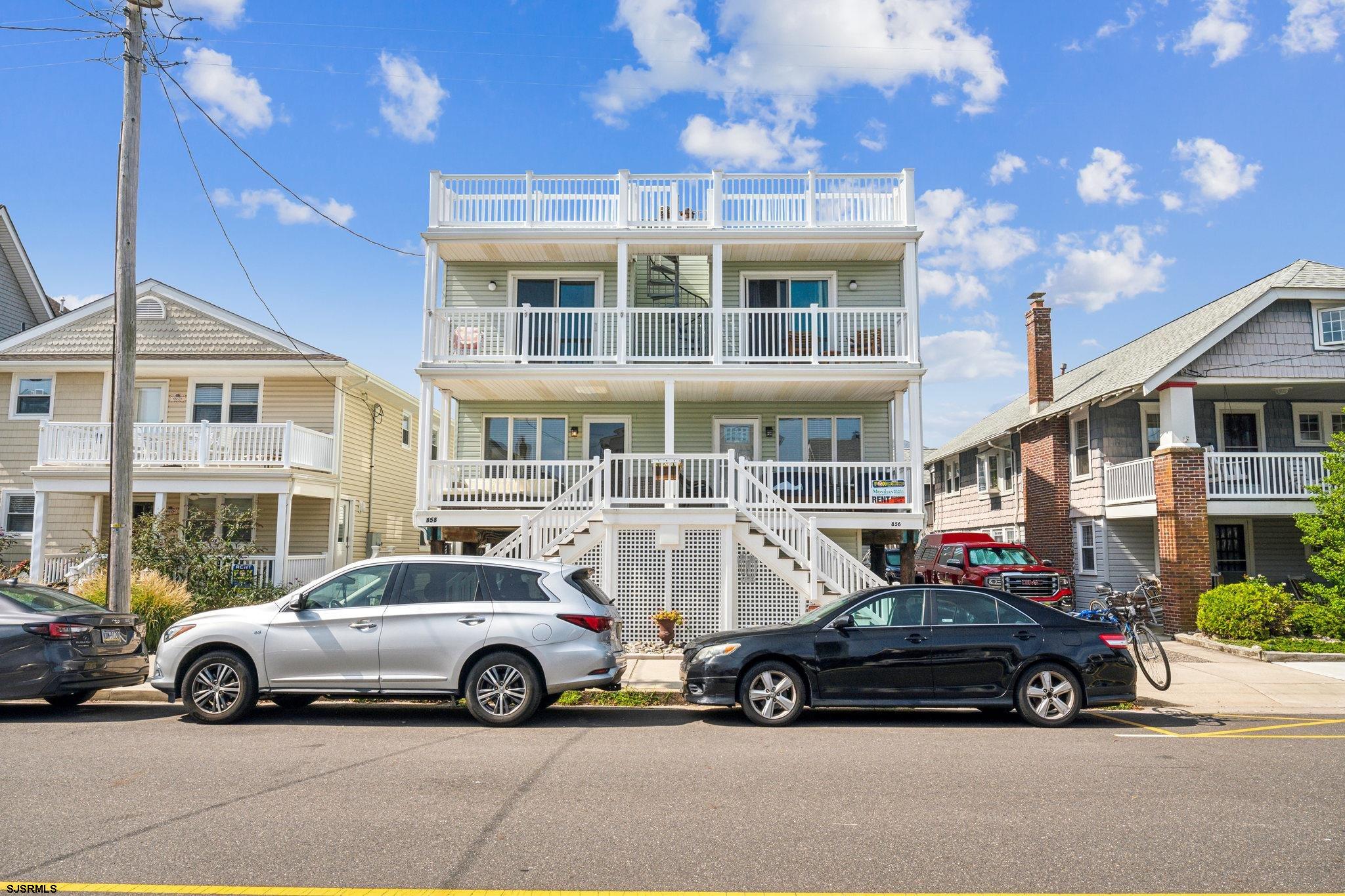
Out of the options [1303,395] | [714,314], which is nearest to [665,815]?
[714,314]

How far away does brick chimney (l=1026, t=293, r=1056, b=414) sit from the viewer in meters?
25.7

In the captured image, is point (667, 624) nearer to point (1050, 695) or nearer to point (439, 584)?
point (439, 584)

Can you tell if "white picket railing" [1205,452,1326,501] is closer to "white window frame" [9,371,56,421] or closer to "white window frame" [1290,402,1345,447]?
"white window frame" [1290,402,1345,447]

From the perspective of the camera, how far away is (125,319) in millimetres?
11727

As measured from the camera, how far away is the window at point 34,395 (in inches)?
872

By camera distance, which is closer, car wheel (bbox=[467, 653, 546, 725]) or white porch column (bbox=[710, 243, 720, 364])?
car wheel (bbox=[467, 653, 546, 725])

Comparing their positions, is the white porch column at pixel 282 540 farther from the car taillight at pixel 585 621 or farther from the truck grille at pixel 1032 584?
the truck grille at pixel 1032 584

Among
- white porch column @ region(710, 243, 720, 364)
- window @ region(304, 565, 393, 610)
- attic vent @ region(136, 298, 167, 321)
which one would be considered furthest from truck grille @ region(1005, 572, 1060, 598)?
attic vent @ region(136, 298, 167, 321)

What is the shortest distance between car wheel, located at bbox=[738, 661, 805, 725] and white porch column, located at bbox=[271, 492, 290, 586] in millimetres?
13851

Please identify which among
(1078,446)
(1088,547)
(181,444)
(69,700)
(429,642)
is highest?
(1078,446)

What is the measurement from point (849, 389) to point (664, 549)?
6.22m

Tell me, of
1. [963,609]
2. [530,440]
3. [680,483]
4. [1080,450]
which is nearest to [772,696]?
[963,609]

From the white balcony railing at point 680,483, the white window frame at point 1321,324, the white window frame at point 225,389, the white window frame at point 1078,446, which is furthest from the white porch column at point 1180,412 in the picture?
the white window frame at point 225,389

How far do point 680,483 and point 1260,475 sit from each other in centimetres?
1230
